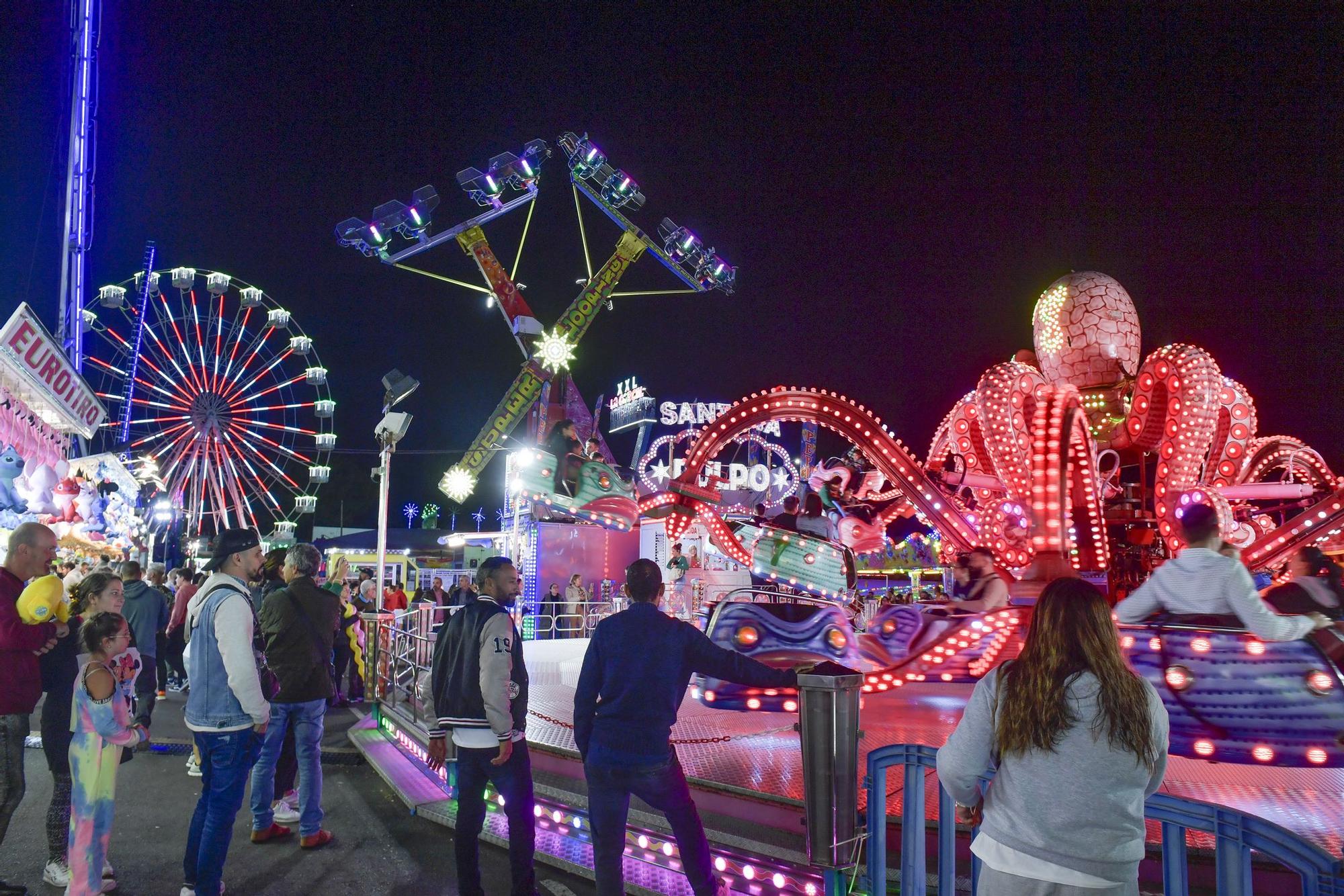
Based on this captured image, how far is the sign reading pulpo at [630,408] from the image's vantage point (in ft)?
109

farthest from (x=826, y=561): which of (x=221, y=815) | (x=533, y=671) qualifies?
(x=221, y=815)

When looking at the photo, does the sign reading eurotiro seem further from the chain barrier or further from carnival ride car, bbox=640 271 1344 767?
carnival ride car, bbox=640 271 1344 767

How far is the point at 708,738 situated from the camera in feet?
20.2

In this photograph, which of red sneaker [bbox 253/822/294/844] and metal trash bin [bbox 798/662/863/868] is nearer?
metal trash bin [bbox 798/662/863/868]

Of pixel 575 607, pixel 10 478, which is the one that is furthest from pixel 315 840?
pixel 575 607

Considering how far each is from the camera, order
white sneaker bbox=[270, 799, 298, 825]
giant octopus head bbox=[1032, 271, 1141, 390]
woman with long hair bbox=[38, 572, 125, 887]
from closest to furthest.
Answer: woman with long hair bbox=[38, 572, 125, 887]
white sneaker bbox=[270, 799, 298, 825]
giant octopus head bbox=[1032, 271, 1141, 390]

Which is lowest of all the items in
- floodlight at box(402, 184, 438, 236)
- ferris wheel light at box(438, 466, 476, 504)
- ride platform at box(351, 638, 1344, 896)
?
ride platform at box(351, 638, 1344, 896)

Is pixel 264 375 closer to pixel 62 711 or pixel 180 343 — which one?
pixel 180 343

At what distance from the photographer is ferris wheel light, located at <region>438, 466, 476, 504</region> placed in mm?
20562

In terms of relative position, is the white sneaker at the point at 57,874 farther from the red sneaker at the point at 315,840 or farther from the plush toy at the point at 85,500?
the plush toy at the point at 85,500

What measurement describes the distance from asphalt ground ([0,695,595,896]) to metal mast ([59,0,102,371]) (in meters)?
10.8

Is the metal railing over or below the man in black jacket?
below

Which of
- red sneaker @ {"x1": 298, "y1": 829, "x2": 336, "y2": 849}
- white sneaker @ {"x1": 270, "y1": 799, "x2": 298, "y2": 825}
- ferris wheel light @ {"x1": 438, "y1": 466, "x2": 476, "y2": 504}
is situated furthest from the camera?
ferris wheel light @ {"x1": 438, "y1": 466, "x2": 476, "y2": 504}

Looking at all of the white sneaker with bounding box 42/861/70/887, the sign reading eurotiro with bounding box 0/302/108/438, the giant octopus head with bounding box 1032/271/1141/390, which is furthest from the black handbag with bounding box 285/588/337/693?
the giant octopus head with bounding box 1032/271/1141/390
